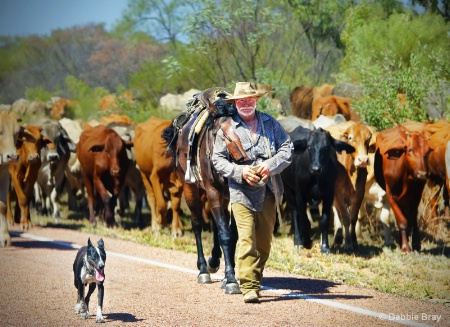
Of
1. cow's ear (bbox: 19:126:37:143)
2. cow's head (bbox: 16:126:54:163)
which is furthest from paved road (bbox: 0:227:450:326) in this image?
cow's head (bbox: 16:126:54:163)

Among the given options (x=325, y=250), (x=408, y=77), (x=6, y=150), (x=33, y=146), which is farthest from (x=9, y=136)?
(x=408, y=77)

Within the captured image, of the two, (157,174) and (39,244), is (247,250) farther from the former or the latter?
→ (157,174)

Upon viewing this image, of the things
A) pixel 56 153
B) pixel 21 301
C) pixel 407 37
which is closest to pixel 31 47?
pixel 407 37

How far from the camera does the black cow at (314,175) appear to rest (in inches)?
555

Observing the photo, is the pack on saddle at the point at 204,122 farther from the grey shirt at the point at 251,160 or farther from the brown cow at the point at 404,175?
the brown cow at the point at 404,175

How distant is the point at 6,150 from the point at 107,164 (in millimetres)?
4622

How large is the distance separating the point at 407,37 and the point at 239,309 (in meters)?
19.8

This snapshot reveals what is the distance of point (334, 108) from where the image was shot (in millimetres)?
25016

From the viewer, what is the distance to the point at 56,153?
20.0 metres

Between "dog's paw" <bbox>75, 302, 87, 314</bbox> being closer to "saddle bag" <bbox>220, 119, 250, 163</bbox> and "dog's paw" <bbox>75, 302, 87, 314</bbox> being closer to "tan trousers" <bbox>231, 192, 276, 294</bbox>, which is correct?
"tan trousers" <bbox>231, 192, 276, 294</bbox>

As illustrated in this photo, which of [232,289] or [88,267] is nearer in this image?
[88,267]

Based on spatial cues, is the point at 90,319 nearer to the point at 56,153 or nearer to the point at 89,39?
the point at 56,153

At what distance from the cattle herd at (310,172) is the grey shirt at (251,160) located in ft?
8.16

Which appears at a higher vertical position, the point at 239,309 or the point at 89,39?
the point at 89,39
